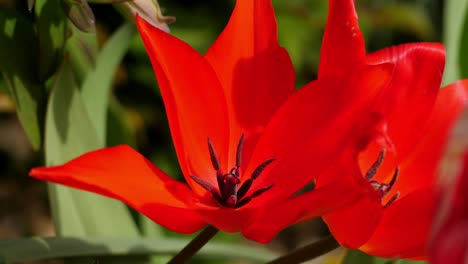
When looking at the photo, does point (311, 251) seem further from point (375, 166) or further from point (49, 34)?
point (49, 34)

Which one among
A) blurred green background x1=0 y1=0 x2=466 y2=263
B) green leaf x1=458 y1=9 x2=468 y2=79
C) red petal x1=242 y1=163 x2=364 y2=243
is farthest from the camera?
blurred green background x1=0 y1=0 x2=466 y2=263

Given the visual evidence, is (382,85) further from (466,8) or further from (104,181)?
(466,8)

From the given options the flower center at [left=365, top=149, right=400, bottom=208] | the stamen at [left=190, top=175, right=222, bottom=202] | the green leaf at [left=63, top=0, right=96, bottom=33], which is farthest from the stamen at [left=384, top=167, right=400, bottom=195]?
the green leaf at [left=63, top=0, right=96, bottom=33]

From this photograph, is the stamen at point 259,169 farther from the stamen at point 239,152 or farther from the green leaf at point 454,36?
the green leaf at point 454,36

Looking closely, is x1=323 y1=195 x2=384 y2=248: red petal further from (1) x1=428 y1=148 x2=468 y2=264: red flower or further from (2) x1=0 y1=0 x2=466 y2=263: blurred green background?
(2) x1=0 y1=0 x2=466 y2=263: blurred green background

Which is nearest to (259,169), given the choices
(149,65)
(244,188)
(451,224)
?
(244,188)
